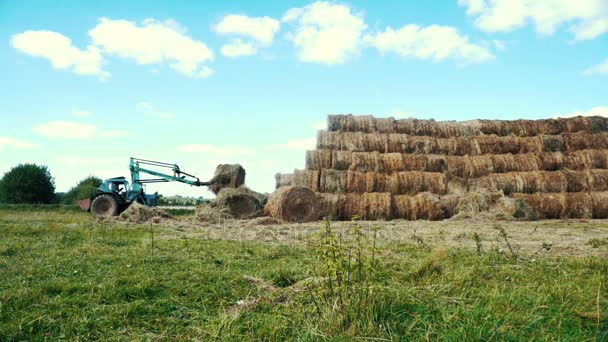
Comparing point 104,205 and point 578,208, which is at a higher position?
point 104,205

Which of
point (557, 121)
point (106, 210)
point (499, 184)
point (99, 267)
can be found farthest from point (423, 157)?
point (99, 267)

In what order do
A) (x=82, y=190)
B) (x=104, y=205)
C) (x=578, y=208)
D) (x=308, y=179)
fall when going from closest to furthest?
(x=578, y=208) < (x=308, y=179) < (x=104, y=205) < (x=82, y=190)

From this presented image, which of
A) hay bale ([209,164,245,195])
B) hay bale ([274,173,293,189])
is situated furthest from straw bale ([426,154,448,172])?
hay bale ([209,164,245,195])

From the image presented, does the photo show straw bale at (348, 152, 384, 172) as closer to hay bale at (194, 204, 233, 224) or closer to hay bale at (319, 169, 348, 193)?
hay bale at (319, 169, 348, 193)

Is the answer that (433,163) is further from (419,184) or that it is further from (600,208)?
(600,208)

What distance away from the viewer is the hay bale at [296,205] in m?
15.1

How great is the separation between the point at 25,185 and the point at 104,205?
13.1 m

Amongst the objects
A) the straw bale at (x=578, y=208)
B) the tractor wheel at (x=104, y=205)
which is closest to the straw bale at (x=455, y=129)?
the straw bale at (x=578, y=208)

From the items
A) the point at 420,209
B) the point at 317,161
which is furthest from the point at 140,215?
the point at 420,209

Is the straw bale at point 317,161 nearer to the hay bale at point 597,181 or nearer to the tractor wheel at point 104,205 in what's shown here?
the tractor wheel at point 104,205

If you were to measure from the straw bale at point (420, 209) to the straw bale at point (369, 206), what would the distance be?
1.14 feet

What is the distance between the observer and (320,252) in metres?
3.97

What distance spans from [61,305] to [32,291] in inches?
20.8

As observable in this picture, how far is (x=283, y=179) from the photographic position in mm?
17359
